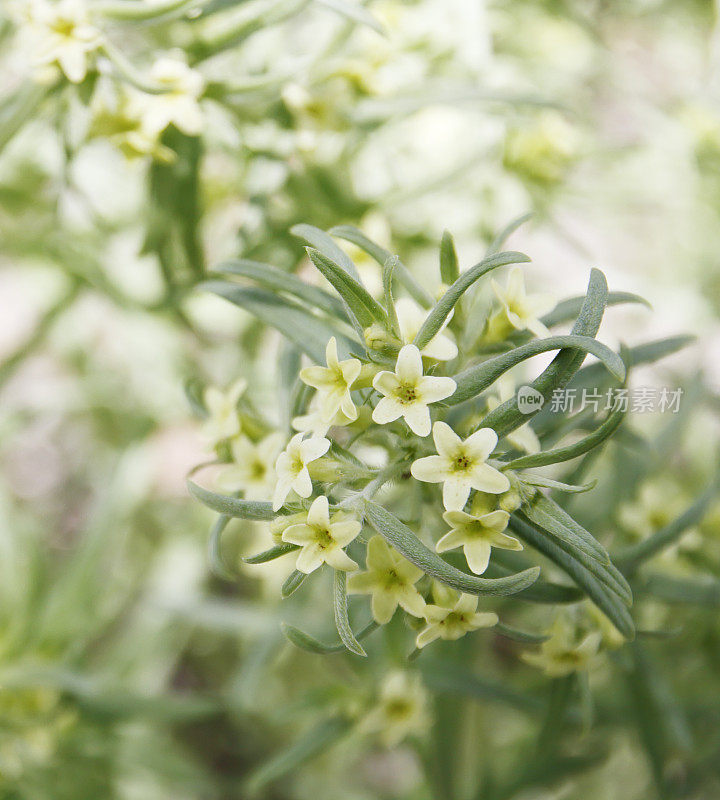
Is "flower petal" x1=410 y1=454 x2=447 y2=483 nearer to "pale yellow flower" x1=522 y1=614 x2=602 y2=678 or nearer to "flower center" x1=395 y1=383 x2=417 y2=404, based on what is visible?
"flower center" x1=395 y1=383 x2=417 y2=404

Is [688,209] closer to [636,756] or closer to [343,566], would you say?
[636,756]

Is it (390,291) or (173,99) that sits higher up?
(173,99)

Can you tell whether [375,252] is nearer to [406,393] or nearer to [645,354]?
[406,393]

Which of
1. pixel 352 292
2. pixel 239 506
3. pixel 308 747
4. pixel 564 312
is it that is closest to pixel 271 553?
pixel 239 506

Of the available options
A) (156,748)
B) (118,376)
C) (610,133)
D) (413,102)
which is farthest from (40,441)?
(610,133)

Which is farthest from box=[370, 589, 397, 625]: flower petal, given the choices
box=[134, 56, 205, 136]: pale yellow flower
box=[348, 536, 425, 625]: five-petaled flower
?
box=[134, 56, 205, 136]: pale yellow flower

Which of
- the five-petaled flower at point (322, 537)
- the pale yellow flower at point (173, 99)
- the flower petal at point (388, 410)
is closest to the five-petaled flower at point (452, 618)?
the five-petaled flower at point (322, 537)

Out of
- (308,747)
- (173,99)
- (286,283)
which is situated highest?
(173,99)
